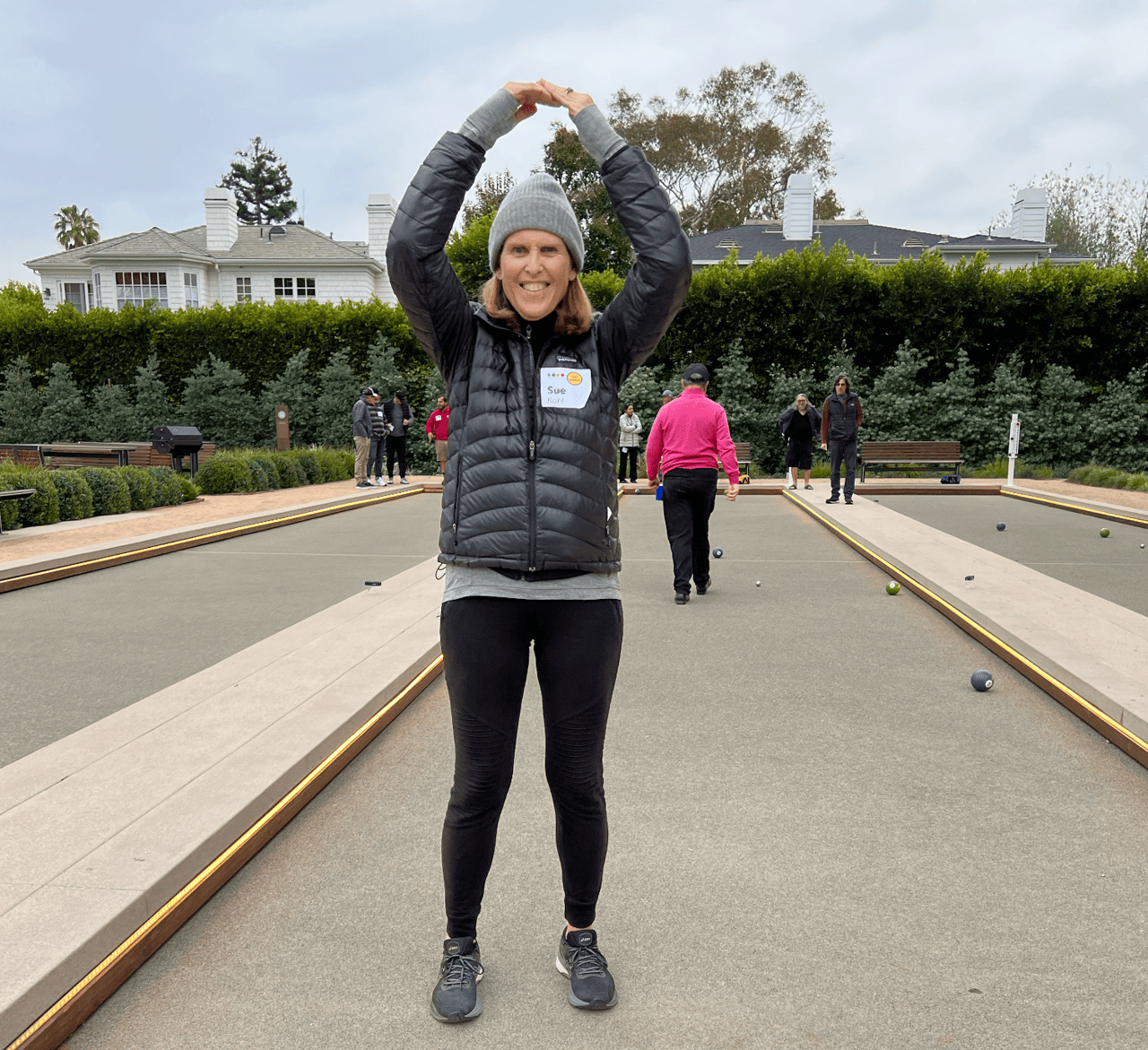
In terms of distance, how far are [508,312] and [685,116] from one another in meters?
44.4

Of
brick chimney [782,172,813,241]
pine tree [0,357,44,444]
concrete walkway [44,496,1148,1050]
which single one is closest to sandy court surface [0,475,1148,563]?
concrete walkway [44,496,1148,1050]

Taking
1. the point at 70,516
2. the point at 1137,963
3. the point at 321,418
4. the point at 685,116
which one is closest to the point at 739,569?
the point at 1137,963

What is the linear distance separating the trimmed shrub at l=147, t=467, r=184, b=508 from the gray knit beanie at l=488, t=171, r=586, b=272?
1399 centimetres

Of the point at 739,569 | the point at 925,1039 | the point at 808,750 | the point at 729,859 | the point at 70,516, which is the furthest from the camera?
the point at 70,516

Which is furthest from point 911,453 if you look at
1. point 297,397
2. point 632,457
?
point 297,397

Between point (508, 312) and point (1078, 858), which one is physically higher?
point (508, 312)

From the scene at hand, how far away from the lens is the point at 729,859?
3332 mm

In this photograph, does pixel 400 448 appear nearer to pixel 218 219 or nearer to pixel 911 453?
pixel 911 453

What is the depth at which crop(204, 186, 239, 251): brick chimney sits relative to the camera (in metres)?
44.1

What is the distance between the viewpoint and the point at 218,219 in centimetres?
4434

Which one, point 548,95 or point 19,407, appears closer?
point 548,95

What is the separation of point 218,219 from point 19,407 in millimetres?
20851

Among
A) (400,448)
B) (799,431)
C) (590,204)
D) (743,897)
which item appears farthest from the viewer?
(590,204)

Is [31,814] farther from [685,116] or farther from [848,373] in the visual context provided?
[685,116]
